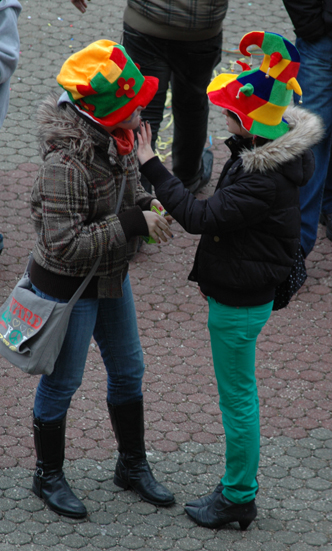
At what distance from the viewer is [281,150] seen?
2.89 m

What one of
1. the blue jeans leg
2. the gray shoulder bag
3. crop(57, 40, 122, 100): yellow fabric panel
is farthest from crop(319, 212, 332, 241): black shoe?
crop(57, 40, 122, 100): yellow fabric panel

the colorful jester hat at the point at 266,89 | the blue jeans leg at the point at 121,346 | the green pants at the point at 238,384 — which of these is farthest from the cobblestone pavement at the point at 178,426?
the colorful jester hat at the point at 266,89

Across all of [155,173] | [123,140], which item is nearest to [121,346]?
[155,173]

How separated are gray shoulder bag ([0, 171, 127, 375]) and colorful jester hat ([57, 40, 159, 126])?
0.32 metres

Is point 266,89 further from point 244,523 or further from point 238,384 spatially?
point 244,523

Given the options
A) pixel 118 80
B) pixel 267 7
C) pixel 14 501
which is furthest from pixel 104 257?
pixel 267 7

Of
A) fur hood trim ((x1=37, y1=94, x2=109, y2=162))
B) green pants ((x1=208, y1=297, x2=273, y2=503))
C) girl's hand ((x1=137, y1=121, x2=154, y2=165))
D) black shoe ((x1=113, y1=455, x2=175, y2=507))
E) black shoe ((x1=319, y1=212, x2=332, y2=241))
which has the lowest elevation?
black shoe ((x1=319, y1=212, x2=332, y2=241))

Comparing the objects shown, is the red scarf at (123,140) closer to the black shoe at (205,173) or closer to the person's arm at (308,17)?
the person's arm at (308,17)

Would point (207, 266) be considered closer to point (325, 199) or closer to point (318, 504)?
point (318, 504)

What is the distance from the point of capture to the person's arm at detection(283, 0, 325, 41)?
4.84 metres

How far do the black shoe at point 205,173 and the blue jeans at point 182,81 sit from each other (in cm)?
6

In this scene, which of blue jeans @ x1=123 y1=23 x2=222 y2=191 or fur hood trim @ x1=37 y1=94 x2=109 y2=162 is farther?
blue jeans @ x1=123 y1=23 x2=222 y2=191

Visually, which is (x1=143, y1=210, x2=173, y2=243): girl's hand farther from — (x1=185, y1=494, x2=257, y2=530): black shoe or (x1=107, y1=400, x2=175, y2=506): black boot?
(x1=185, y1=494, x2=257, y2=530): black shoe

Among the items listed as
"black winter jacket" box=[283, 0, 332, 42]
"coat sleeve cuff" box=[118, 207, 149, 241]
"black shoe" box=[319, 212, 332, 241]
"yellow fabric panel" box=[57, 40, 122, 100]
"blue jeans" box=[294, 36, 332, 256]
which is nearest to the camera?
"yellow fabric panel" box=[57, 40, 122, 100]
